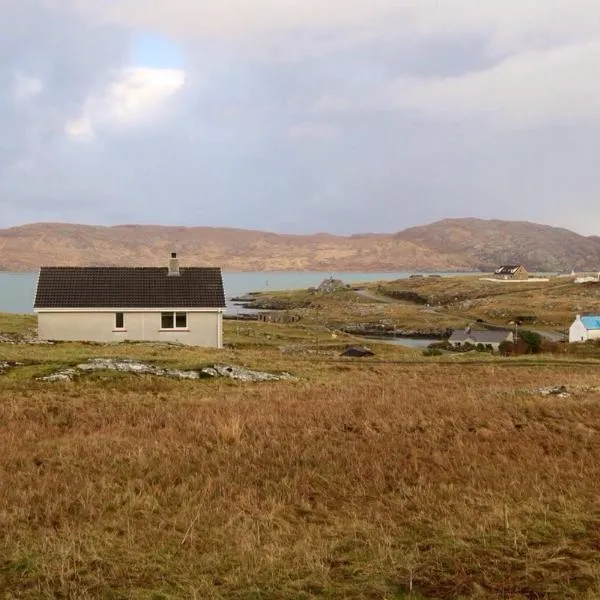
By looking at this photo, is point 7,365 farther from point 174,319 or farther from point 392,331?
point 392,331

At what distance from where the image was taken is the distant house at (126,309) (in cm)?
4834

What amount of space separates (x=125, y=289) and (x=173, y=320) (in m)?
4.27

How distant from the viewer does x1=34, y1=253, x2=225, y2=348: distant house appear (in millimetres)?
48344

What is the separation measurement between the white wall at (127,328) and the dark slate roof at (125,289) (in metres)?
0.68

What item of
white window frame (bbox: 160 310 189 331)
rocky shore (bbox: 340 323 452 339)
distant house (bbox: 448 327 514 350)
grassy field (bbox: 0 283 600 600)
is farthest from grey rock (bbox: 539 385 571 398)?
rocky shore (bbox: 340 323 452 339)

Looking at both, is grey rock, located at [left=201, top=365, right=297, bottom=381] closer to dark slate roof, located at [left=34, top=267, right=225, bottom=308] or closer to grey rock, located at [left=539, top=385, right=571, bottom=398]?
grey rock, located at [left=539, top=385, right=571, bottom=398]

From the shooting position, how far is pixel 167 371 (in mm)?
26453

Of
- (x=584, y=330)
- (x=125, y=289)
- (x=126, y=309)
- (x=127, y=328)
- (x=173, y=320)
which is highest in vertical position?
(x=125, y=289)

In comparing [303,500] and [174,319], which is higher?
[174,319]

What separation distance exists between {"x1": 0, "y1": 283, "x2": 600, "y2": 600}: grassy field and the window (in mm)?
30301

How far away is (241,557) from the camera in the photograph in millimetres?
7539

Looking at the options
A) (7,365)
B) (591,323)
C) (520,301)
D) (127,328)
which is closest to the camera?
(7,365)

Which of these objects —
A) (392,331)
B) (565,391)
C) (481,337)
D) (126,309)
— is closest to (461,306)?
(392,331)

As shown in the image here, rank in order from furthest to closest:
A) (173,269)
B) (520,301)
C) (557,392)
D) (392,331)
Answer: (520,301)
(392,331)
(173,269)
(557,392)
